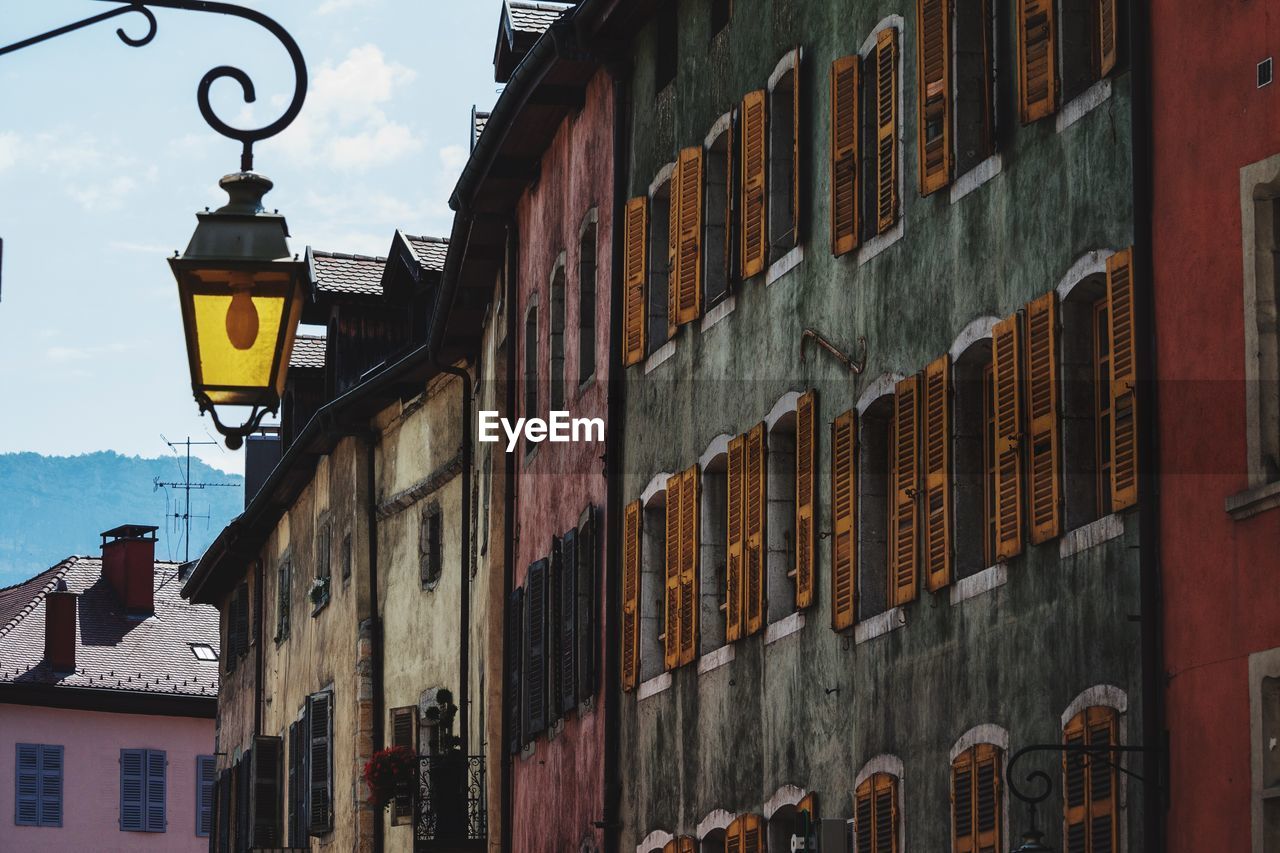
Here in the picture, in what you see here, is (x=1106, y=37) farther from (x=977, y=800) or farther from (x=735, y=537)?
(x=735, y=537)

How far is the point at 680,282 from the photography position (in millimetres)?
21875

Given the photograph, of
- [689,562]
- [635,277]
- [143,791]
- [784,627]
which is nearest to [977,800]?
[784,627]

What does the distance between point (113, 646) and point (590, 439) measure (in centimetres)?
3190

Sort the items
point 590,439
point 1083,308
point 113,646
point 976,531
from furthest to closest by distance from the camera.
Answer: point 113,646, point 590,439, point 976,531, point 1083,308

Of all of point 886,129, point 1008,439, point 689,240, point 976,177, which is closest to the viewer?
point 1008,439

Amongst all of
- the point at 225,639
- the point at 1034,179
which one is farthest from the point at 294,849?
the point at 1034,179

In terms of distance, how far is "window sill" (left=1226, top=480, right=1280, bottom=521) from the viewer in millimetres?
12234

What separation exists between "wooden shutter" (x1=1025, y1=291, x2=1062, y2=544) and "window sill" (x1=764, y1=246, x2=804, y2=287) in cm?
455

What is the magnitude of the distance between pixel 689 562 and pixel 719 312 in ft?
6.50

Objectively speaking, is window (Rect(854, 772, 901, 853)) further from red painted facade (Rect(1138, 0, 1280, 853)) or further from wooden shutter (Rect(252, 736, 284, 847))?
wooden shutter (Rect(252, 736, 284, 847))

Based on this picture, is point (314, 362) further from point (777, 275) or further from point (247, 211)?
point (247, 211)

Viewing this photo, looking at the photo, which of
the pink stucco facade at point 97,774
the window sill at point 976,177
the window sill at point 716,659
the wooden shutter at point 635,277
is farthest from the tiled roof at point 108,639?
the window sill at point 976,177

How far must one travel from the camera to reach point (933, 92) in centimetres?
1641

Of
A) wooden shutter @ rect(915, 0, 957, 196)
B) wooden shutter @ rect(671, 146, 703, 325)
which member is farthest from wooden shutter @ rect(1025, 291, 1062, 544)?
wooden shutter @ rect(671, 146, 703, 325)
